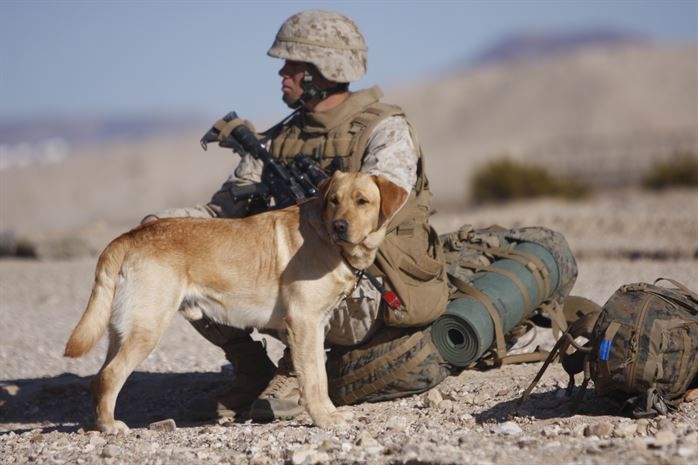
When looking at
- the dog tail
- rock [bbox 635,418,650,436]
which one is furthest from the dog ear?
rock [bbox 635,418,650,436]

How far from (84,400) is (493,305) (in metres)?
2.99

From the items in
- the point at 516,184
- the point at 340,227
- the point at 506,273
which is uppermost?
Result: the point at 340,227

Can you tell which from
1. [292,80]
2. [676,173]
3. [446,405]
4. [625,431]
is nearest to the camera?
[625,431]

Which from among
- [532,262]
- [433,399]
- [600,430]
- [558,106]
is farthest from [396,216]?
[558,106]

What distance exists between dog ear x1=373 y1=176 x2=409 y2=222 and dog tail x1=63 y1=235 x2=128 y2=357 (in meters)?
1.43

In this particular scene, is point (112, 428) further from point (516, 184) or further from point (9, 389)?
point (516, 184)

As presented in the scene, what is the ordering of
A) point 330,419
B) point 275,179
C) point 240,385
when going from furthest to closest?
point 240,385 < point 275,179 < point 330,419

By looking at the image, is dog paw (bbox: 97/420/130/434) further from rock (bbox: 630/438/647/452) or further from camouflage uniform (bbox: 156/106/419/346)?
rock (bbox: 630/438/647/452)

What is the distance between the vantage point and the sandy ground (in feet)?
15.6

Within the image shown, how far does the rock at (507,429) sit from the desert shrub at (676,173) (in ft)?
65.0

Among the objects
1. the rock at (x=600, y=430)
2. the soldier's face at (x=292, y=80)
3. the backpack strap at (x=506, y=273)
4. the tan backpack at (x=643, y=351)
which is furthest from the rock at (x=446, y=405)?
the soldier's face at (x=292, y=80)

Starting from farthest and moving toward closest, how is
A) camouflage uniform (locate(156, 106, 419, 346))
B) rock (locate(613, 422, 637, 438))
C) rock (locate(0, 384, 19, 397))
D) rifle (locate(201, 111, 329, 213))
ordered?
1. rock (locate(0, 384, 19, 397))
2. rifle (locate(201, 111, 329, 213))
3. camouflage uniform (locate(156, 106, 419, 346))
4. rock (locate(613, 422, 637, 438))

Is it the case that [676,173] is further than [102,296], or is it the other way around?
[676,173]

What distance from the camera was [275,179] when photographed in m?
6.50
